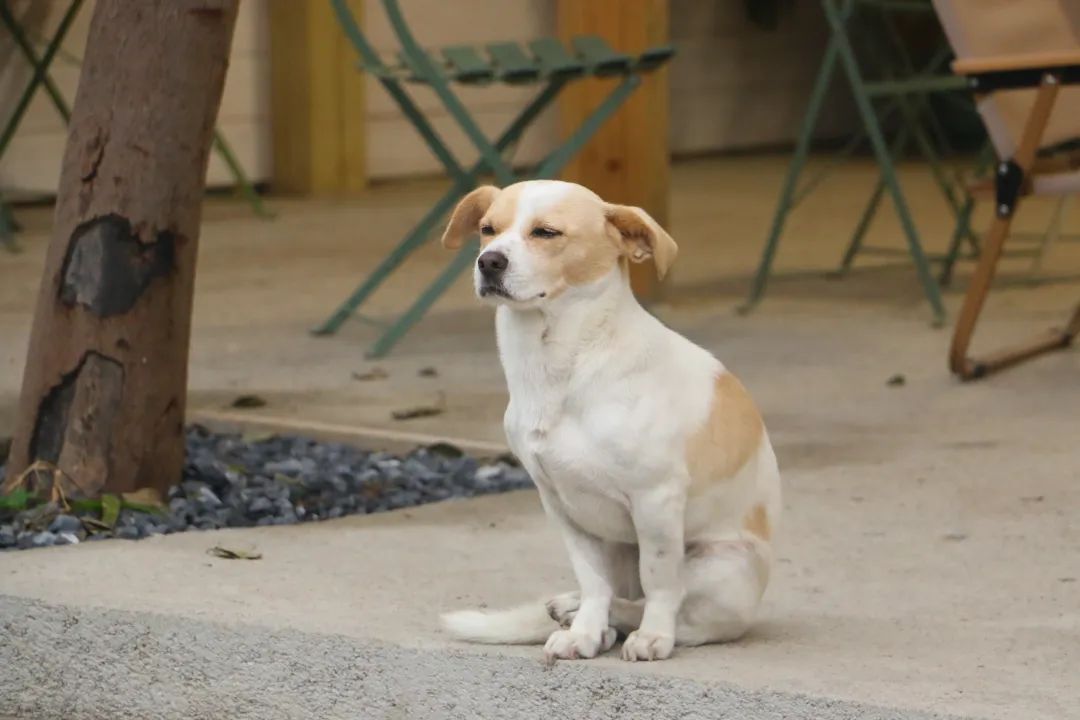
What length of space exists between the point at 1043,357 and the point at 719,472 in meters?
2.70

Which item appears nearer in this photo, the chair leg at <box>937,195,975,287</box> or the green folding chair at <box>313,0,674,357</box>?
the green folding chair at <box>313,0,674,357</box>

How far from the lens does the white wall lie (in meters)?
7.84

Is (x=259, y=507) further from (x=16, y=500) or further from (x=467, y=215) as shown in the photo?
(x=467, y=215)

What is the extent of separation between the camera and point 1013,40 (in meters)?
5.07

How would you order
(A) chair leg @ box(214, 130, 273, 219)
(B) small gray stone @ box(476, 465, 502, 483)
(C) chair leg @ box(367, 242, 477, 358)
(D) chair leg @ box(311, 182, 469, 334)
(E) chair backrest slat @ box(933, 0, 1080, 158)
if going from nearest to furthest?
1. (B) small gray stone @ box(476, 465, 502, 483)
2. (E) chair backrest slat @ box(933, 0, 1080, 158)
3. (C) chair leg @ box(367, 242, 477, 358)
4. (D) chair leg @ box(311, 182, 469, 334)
5. (A) chair leg @ box(214, 130, 273, 219)

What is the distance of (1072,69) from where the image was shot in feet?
14.8

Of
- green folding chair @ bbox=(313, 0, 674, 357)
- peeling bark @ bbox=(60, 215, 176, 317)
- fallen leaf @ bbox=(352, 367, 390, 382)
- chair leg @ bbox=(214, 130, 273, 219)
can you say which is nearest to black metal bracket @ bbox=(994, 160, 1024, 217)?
green folding chair @ bbox=(313, 0, 674, 357)

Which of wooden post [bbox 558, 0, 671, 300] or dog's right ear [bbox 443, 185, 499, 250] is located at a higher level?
dog's right ear [bbox 443, 185, 499, 250]

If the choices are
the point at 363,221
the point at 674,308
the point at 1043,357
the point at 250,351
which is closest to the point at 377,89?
the point at 363,221

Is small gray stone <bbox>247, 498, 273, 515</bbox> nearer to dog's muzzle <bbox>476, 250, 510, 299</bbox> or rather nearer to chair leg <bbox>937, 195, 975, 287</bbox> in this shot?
dog's muzzle <bbox>476, 250, 510, 299</bbox>

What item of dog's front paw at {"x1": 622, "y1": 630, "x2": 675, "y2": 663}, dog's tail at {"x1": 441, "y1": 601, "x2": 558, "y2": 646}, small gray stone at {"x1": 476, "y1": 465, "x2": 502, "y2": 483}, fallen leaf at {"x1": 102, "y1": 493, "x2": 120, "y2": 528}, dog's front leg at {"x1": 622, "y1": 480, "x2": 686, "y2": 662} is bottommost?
small gray stone at {"x1": 476, "y1": 465, "x2": 502, "y2": 483}

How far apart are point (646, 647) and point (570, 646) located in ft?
0.31

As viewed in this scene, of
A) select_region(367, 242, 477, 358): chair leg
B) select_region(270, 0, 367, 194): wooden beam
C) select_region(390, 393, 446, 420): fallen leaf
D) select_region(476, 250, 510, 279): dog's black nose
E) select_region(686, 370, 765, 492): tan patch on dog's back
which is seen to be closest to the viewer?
select_region(476, 250, 510, 279): dog's black nose

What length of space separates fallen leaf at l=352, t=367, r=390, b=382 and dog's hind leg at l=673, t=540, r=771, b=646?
2.36 m
